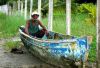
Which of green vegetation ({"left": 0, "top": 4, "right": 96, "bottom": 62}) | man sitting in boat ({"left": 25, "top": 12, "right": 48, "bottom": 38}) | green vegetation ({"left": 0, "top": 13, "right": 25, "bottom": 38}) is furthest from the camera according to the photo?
green vegetation ({"left": 0, "top": 13, "right": 25, "bottom": 38})

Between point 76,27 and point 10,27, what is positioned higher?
point 76,27

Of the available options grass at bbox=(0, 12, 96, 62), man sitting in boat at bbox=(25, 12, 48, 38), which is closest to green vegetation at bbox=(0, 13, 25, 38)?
grass at bbox=(0, 12, 96, 62)

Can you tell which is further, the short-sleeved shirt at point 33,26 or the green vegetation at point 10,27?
the green vegetation at point 10,27

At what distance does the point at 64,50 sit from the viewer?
33.2 feet

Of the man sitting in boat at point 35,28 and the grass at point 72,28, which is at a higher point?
the man sitting in boat at point 35,28

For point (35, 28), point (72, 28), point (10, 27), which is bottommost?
point (10, 27)

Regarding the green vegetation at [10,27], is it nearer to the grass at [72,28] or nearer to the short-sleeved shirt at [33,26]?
the grass at [72,28]

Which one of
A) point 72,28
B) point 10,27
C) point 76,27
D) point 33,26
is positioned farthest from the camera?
point 10,27

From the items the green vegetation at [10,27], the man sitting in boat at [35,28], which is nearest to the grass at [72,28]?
the green vegetation at [10,27]

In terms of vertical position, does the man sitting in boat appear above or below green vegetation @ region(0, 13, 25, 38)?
above

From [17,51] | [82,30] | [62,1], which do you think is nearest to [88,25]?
[82,30]

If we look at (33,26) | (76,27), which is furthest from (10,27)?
(33,26)

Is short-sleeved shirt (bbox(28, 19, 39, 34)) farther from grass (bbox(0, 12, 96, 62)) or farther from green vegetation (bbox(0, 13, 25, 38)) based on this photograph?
green vegetation (bbox(0, 13, 25, 38))

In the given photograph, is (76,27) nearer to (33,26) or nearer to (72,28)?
(72,28)
